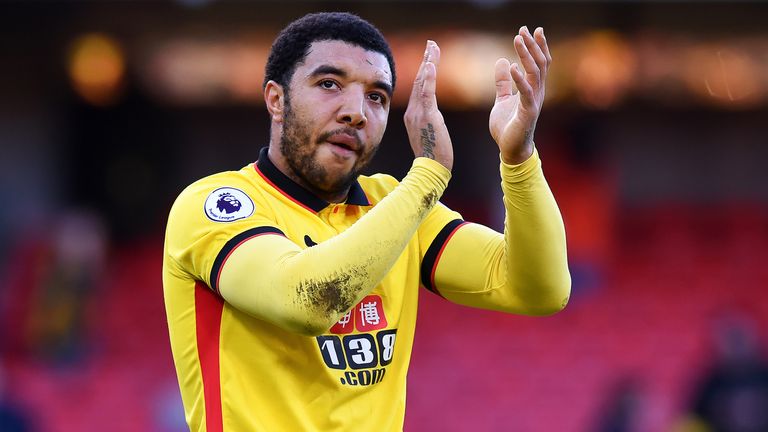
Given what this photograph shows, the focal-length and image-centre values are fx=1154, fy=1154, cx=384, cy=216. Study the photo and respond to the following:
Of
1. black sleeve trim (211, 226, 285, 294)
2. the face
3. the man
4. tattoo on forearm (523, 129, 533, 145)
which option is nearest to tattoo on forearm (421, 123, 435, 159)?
the man

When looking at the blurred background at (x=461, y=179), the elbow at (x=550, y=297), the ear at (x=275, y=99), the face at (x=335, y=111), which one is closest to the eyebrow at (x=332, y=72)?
the face at (x=335, y=111)

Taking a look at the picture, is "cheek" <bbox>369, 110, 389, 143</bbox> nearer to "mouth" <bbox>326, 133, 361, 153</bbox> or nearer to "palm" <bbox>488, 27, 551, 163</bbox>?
"mouth" <bbox>326, 133, 361, 153</bbox>

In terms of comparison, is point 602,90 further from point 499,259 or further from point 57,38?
point 499,259

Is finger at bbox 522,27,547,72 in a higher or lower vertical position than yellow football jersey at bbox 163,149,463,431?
higher

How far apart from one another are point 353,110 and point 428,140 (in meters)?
0.20

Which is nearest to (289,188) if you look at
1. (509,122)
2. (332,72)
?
(332,72)

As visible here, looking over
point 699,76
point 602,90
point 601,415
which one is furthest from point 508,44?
point 601,415

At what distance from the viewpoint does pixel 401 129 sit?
1302 cm

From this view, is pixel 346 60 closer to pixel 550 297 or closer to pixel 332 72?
pixel 332 72

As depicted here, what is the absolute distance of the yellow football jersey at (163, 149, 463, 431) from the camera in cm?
267

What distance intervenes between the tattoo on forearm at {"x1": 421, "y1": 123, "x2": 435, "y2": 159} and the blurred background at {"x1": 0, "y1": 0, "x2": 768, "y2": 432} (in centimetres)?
759

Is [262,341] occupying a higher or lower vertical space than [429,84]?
lower

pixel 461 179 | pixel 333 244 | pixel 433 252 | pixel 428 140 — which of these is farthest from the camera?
pixel 461 179

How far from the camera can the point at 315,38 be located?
2.86m
